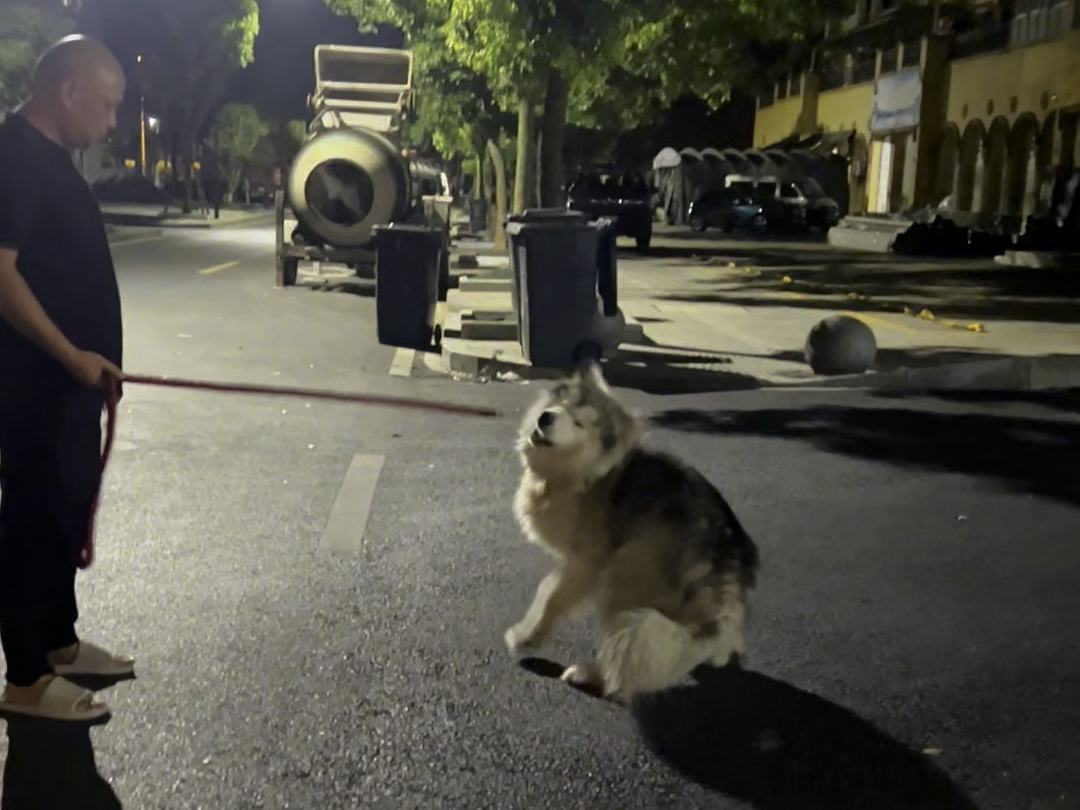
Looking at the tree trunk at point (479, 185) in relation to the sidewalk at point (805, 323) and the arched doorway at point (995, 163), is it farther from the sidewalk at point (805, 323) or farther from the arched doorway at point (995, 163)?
the sidewalk at point (805, 323)

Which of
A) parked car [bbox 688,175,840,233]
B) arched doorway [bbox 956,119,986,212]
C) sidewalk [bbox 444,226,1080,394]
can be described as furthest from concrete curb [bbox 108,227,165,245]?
arched doorway [bbox 956,119,986,212]

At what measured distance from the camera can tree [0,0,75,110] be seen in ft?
135

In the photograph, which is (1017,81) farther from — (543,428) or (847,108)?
(543,428)

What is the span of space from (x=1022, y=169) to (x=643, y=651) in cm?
3081

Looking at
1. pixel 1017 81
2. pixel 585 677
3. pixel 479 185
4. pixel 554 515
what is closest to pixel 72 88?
pixel 554 515

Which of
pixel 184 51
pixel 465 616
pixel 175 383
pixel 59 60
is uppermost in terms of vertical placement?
pixel 184 51

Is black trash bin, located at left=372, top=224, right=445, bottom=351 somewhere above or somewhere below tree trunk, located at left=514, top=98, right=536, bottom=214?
below

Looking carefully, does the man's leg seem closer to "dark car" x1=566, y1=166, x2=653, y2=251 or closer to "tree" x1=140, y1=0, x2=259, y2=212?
"dark car" x1=566, y1=166, x2=653, y2=251

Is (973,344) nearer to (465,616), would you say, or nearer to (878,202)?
(465,616)

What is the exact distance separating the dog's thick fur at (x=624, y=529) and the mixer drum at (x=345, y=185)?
15240 mm

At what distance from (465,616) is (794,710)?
1427 mm

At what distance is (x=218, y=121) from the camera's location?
66125 millimetres

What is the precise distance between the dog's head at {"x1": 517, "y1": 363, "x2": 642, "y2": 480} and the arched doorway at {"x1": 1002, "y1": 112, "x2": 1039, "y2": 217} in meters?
28.9

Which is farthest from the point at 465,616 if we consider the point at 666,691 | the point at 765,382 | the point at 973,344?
the point at 973,344
